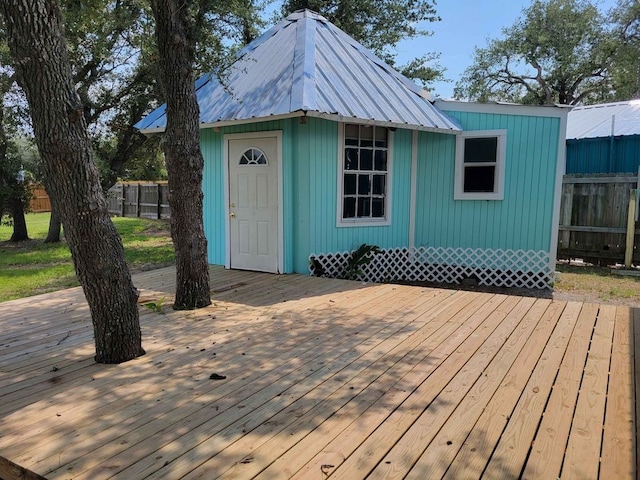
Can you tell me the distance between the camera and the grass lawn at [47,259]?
7.47 metres

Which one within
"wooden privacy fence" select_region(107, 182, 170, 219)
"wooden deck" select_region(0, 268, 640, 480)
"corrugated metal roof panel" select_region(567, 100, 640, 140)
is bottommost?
"wooden deck" select_region(0, 268, 640, 480)

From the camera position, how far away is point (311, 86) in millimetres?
6184

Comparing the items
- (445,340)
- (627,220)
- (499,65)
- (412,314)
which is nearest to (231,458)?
(445,340)

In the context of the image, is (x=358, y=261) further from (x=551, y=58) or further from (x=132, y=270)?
(x=551, y=58)

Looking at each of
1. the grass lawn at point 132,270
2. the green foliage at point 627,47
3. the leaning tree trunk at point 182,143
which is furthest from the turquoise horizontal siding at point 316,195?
the green foliage at point 627,47

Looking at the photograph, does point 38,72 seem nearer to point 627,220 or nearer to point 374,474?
point 374,474

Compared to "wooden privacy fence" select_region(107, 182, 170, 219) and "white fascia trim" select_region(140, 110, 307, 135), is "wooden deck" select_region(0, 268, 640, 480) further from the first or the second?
"wooden privacy fence" select_region(107, 182, 170, 219)

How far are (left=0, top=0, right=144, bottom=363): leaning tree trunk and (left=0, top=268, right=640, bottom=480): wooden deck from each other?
1.63ft

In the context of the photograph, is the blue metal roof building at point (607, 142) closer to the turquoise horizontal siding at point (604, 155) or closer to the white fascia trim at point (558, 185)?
the turquoise horizontal siding at point (604, 155)

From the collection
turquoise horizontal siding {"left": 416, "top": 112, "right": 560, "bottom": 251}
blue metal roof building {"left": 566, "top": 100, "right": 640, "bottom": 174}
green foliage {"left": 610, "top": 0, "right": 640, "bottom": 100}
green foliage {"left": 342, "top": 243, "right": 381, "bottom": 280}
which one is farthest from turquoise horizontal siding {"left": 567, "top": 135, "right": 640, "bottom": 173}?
green foliage {"left": 610, "top": 0, "right": 640, "bottom": 100}

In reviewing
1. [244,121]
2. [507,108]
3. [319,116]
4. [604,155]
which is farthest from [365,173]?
[604,155]

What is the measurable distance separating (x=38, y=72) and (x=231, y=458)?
262 centimetres

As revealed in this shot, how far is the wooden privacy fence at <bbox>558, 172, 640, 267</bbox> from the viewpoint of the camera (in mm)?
9094

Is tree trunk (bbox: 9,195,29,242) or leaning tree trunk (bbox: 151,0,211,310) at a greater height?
leaning tree trunk (bbox: 151,0,211,310)
